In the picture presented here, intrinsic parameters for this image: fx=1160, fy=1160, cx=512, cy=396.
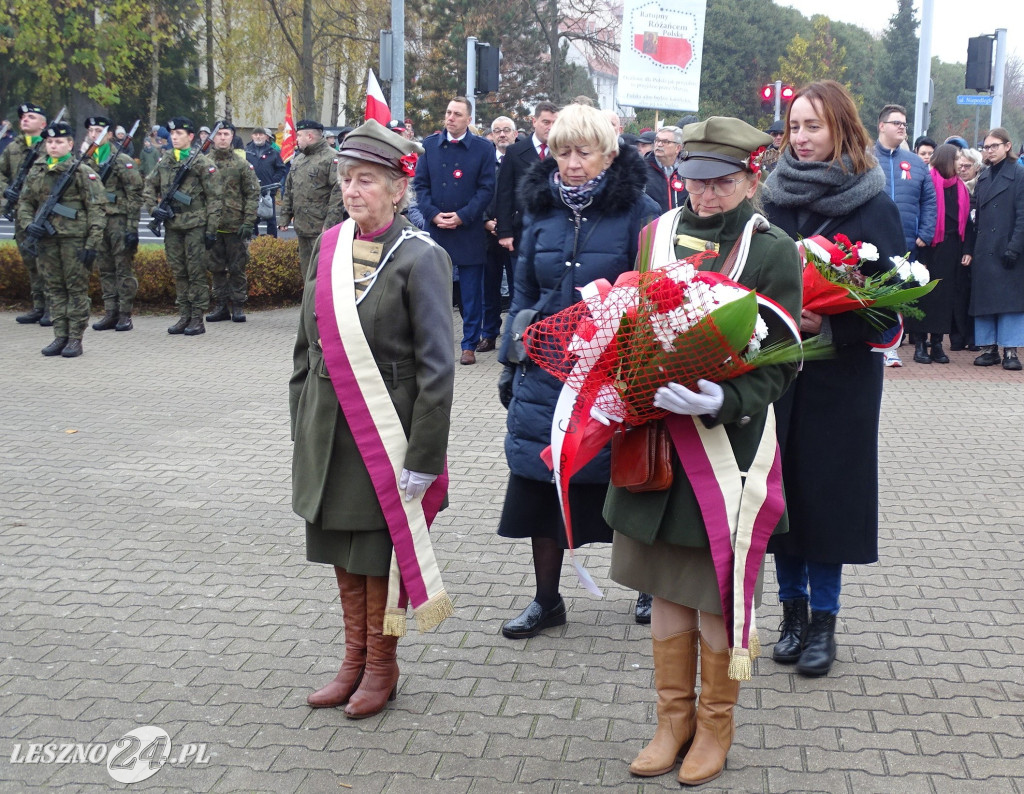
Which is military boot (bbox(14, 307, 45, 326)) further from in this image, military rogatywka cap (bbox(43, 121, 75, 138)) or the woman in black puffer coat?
the woman in black puffer coat

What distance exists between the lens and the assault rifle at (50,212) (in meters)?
10.9

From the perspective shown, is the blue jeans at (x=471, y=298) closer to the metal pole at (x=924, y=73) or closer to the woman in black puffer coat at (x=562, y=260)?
the woman in black puffer coat at (x=562, y=260)

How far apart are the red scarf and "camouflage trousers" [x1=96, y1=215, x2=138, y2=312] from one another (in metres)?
8.46

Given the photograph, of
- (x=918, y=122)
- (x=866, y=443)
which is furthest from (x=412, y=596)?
(x=918, y=122)

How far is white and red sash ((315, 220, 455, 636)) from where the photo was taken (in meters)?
3.83

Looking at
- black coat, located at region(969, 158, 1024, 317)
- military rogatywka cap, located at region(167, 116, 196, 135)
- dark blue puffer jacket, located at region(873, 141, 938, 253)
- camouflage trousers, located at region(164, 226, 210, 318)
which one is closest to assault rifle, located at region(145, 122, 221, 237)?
camouflage trousers, located at region(164, 226, 210, 318)

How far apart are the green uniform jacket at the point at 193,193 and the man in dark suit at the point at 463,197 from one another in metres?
2.66

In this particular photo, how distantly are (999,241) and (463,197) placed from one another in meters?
5.24

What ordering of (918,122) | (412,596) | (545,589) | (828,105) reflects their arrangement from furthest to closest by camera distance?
(918,122) → (545,589) → (828,105) → (412,596)

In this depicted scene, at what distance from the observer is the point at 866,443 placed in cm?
433

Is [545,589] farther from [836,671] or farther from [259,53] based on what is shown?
[259,53]

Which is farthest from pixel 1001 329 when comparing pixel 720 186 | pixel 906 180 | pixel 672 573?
pixel 672 573

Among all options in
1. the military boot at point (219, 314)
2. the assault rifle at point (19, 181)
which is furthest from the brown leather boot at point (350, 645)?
the military boot at point (219, 314)

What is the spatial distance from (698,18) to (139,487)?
14.6 metres
